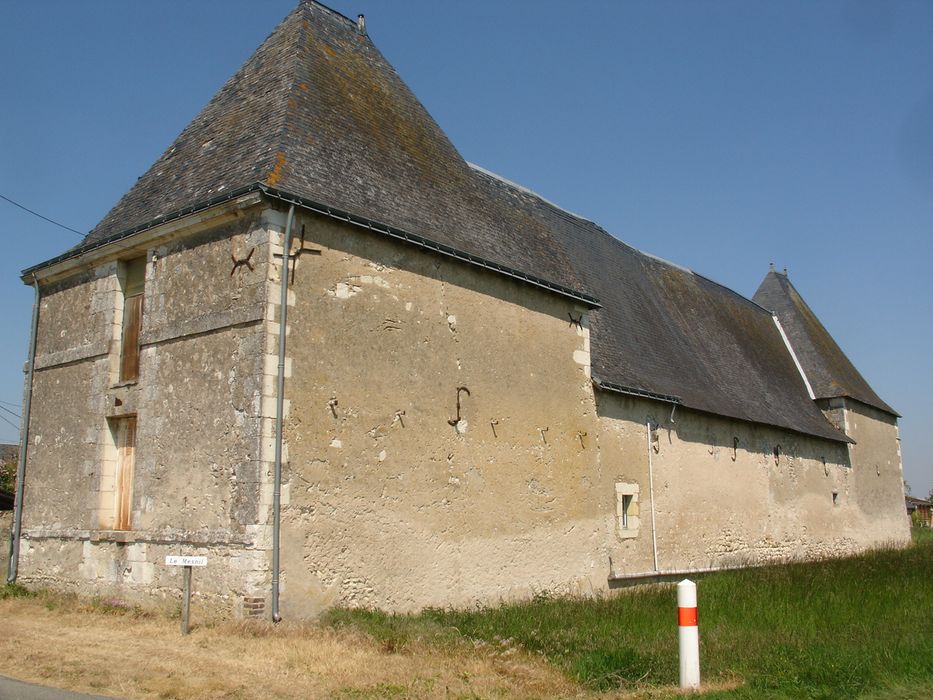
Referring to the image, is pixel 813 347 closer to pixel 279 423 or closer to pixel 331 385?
pixel 331 385

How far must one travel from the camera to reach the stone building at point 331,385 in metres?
9.51

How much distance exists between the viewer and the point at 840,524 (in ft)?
72.8

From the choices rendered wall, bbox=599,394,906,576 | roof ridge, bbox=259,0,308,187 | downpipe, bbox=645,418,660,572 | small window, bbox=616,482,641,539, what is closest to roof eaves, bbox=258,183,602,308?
roof ridge, bbox=259,0,308,187

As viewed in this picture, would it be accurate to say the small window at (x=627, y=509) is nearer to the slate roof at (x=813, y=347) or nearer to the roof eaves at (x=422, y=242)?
the roof eaves at (x=422, y=242)

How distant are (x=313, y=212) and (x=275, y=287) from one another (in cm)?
104

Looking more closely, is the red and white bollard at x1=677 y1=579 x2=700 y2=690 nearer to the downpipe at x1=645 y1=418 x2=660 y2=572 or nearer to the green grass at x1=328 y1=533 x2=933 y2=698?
the green grass at x1=328 y1=533 x2=933 y2=698

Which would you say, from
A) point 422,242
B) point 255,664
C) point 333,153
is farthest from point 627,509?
point 255,664

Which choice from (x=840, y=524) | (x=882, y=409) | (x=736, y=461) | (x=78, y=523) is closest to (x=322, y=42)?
(x=78, y=523)

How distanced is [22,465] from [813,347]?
20867 mm

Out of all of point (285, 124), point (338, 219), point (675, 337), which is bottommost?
point (338, 219)

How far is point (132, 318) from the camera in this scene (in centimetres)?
1136

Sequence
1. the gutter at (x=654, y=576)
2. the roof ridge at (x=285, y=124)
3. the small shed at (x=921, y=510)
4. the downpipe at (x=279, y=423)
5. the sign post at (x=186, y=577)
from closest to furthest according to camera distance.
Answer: the sign post at (x=186, y=577) → the downpipe at (x=279, y=423) → the roof ridge at (x=285, y=124) → the gutter at (x=654, y=576) → the small shed at (x=921, y=510)

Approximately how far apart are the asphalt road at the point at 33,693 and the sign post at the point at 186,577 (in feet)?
6.48

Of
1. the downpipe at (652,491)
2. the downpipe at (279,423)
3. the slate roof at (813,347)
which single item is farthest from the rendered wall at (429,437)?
the slate roof at (813,347)
